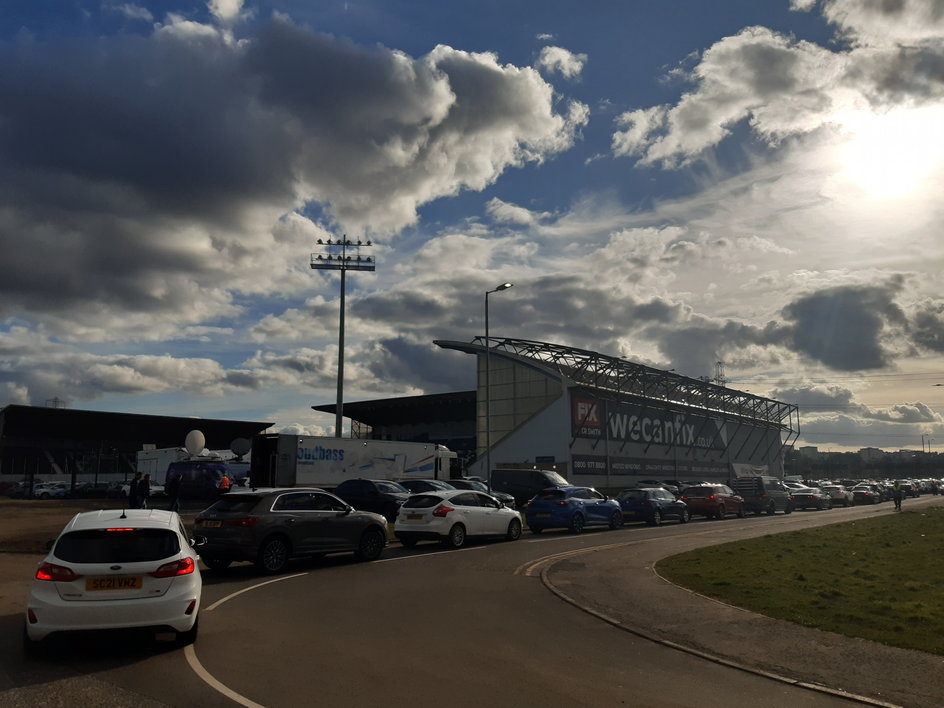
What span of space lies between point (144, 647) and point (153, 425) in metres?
73.0

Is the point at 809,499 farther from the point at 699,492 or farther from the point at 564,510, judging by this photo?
the point at 564,510

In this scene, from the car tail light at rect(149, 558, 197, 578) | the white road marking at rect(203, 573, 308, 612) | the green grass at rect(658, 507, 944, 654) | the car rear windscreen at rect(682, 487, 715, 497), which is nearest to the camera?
the car tail light at rect(149, 558, 197, 578)

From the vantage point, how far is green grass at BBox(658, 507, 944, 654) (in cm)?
1001

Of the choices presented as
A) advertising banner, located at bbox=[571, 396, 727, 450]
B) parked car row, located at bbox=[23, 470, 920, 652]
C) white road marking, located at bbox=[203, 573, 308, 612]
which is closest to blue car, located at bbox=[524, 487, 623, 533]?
parked car row, located at bbox=[23, 470, 920, 652]

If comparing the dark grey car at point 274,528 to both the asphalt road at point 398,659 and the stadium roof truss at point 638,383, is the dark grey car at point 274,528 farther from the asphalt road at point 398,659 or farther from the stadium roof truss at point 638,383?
the stadium roof truss at point 638,383

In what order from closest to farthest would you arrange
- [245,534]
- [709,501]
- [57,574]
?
[57,574], [245,534], [709,501]

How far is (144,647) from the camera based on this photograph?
8375 millimetres

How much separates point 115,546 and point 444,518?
12078mm

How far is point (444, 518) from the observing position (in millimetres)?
19562

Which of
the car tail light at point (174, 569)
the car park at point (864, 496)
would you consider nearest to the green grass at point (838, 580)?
the car tail light at point (174, 569)

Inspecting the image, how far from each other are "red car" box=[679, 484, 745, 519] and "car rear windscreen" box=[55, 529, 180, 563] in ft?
94.5

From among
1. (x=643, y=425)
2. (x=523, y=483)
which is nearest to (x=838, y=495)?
(x=643, y=425)

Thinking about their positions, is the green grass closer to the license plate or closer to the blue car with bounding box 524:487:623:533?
the blue car with bounding box 524:487:623:533

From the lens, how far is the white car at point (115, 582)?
767 cm
